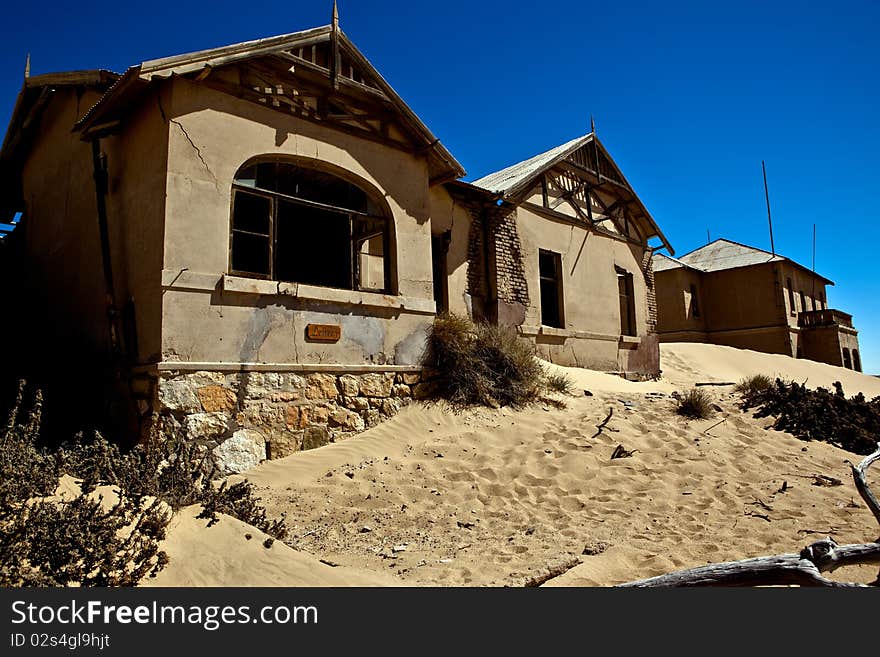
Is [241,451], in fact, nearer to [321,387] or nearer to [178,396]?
[178,396]

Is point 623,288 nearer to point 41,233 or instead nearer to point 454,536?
point 454,536

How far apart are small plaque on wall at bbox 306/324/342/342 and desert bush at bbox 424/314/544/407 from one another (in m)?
1.58

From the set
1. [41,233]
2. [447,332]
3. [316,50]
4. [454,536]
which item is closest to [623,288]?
[447,332]

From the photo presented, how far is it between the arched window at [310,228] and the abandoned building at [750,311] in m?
17.7

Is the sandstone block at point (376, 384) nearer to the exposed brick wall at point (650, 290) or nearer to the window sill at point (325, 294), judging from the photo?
the window sill at point (325, 294)

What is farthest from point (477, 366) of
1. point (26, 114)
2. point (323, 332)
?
point (26, 114)

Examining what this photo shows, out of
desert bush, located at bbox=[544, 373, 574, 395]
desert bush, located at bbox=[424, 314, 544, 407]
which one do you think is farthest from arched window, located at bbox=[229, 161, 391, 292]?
desert bush, located at bbox=[544, 373, 574, 395]

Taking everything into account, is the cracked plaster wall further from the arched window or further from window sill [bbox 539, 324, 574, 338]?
window sill [bbox 539, 324, 574, 338]

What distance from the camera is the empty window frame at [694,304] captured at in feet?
84.2

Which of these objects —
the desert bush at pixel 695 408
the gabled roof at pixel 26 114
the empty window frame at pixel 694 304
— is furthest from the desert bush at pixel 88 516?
the empty window frame at pixel 694 304

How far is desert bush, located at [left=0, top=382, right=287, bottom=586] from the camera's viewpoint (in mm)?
2854

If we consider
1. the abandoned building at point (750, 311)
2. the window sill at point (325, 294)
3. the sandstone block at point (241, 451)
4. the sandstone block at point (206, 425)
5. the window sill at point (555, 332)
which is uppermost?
the abandoned building at point (750, 311)

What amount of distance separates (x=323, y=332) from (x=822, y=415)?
24.6 ft

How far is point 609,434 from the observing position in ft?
24.9
